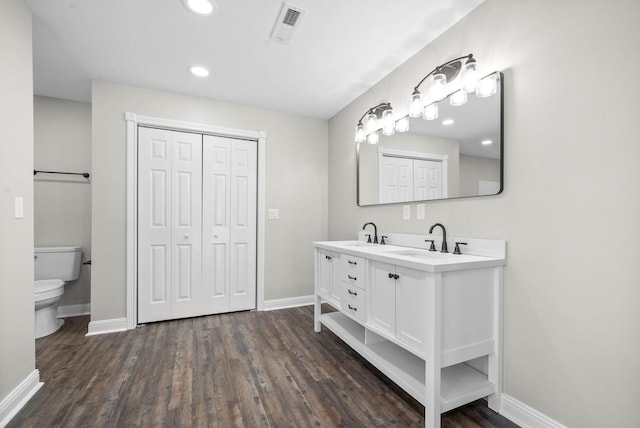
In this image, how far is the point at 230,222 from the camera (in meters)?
3.15

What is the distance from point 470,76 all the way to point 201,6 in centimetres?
170

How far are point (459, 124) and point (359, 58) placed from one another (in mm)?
1006

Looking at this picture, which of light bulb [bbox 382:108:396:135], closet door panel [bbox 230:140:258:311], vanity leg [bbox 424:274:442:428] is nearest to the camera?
vanity leg [bbox 424:274:442:428]

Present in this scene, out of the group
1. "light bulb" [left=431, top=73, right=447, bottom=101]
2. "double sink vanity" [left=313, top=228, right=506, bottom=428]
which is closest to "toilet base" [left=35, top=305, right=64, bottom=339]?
"double sink vanity" [left=313, top=228, right=506, bottom=428]

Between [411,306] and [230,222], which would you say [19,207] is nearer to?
[230,222]

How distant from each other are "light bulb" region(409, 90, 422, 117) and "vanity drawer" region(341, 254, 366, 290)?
3.80 feet

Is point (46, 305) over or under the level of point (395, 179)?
under

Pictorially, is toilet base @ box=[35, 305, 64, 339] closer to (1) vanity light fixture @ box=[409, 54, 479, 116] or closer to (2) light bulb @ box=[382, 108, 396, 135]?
(2) light bulb @ box=[382, 108, 396, 135]

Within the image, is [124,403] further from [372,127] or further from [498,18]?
[498,18]

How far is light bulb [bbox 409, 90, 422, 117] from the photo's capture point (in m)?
2.01

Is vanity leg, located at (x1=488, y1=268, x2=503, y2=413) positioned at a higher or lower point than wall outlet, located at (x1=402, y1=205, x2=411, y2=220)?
A: lower

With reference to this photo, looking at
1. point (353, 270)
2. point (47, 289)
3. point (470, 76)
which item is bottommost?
point (47, 289)

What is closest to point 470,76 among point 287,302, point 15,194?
point 15,194

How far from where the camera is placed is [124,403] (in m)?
1.60
